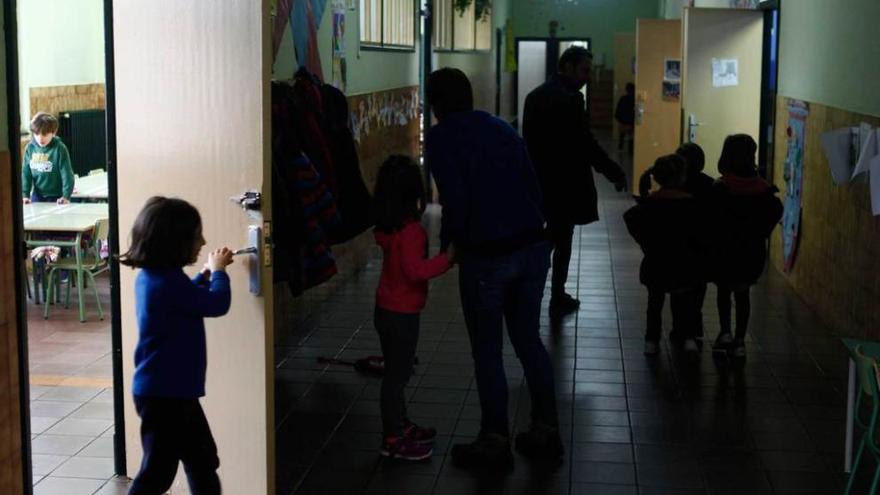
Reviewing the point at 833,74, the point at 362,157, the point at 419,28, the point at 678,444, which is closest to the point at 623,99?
the point at 419,28

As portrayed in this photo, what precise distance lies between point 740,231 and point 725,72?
188 inches

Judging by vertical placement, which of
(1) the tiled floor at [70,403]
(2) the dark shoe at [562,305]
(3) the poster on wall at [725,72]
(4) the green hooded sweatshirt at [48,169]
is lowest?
(1) the tiled floor at [70,403]

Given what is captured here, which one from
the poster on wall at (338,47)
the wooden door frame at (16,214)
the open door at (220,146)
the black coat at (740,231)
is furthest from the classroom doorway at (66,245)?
the black coat at (740,231)

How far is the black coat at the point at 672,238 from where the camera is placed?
5926mm

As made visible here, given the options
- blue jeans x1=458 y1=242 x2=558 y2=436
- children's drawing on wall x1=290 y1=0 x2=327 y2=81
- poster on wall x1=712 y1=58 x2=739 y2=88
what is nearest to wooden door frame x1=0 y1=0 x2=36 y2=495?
blue jeans x1=458 y1=242 x2=558 y2=436

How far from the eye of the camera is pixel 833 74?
23.5 feet

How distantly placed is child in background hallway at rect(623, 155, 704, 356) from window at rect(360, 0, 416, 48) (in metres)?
3.68

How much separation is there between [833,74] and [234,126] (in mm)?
4606

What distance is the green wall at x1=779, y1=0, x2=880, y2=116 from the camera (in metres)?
6.19

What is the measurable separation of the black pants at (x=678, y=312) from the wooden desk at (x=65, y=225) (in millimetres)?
3304

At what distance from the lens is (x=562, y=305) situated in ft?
24.6

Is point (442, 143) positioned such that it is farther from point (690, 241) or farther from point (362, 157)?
point (362, 157)

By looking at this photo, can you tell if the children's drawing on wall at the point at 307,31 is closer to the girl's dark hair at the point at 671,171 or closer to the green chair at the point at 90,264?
the green chair at the point at 90,264

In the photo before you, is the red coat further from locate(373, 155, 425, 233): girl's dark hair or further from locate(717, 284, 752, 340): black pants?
locate(717, 284, 752, 340): black pants
